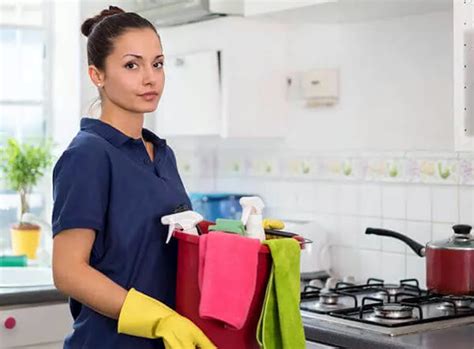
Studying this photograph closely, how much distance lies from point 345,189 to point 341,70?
0.40 meters

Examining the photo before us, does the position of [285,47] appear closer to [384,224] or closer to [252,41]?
[252,41]

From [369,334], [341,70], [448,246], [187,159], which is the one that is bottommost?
[369,334]

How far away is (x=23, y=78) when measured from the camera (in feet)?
12.6

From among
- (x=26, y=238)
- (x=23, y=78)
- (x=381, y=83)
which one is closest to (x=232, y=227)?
(x=381, y=83)

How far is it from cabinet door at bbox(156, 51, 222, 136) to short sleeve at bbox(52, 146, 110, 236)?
4.57 feet

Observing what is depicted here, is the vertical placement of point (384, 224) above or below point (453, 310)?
above

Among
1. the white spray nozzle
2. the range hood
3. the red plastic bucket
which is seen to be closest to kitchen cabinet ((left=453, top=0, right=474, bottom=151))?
the white spray nozzle

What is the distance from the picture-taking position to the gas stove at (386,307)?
2.29m

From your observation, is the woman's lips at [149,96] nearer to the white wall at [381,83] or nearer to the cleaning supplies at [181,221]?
the cleaning supplies at [181,221]

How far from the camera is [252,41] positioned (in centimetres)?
318

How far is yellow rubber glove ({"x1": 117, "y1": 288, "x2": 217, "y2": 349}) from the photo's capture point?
1691 mm

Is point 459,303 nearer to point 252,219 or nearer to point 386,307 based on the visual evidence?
point 386,307

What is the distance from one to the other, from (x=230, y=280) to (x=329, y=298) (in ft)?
3.06

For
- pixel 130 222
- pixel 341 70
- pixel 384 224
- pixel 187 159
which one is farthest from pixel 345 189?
pixel 130 222
